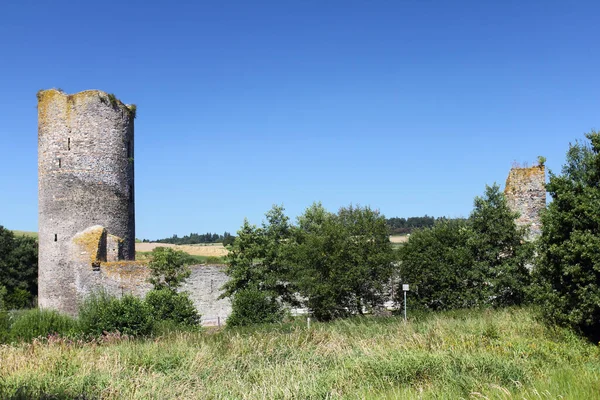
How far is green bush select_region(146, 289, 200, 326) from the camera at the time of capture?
19953 millimetres

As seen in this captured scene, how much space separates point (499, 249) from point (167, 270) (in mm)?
12433

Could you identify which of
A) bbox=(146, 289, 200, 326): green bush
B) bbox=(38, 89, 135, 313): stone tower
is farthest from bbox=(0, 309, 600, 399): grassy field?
bbox=(38, 89, 135, 313): stone tower

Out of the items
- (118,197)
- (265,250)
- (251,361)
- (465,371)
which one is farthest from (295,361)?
(118,197)

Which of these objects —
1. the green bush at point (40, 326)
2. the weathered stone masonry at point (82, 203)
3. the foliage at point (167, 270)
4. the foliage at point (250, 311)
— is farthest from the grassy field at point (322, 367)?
the weathered stone masonry at point (82, 203)

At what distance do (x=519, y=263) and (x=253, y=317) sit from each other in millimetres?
9463

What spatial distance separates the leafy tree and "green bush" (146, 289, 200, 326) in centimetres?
1024

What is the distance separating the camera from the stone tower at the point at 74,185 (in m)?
24.7

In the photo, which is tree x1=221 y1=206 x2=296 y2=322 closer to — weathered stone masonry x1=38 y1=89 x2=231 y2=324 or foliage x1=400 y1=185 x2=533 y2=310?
weathered stone masonry x1=38 y1=89 x2=231 y2=324

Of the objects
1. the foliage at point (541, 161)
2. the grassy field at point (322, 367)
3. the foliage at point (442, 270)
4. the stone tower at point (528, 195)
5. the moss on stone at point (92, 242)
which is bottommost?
the grassy field at point (322, 367)

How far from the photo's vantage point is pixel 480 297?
2064cm

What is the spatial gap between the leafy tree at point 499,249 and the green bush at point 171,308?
33.6 feet

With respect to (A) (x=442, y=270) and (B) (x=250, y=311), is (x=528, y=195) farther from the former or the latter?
(B) (x=250, y=311)

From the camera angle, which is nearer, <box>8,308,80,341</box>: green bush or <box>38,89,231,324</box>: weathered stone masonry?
<box>8,308,80,341</box>: green bush

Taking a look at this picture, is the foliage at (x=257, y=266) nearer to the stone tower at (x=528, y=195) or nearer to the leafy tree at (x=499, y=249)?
the leafy tree at (x=499, y=249)
